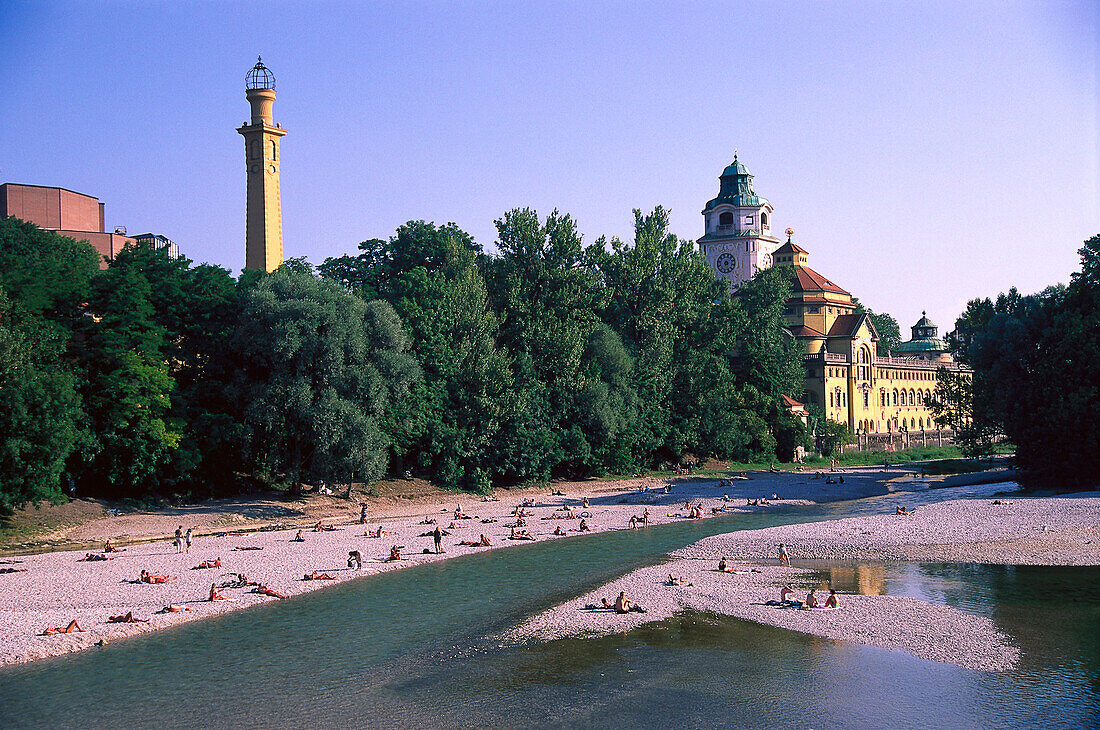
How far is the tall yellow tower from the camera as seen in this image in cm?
8012

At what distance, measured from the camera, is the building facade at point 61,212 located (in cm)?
9269

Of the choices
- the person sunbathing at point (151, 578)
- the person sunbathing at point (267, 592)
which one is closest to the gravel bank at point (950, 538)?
the person sunbathing at point (267, 592)

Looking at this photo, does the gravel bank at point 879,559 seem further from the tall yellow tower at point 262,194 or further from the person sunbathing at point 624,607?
the tall yellow tower at point 262,194

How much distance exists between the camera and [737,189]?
155125 mm

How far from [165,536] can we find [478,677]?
98.0 feet

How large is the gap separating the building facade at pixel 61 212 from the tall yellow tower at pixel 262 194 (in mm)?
18446

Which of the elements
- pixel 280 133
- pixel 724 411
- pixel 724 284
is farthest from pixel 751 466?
pixel 280 133

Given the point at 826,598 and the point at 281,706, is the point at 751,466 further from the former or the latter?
the point at 281,706

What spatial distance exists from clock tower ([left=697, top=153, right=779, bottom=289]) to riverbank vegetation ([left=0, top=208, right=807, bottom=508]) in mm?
50249

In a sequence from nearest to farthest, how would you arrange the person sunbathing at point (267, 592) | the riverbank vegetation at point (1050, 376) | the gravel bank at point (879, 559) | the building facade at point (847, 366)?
the gravel bank at point (879, 559)
the person sunbathing at point (267, 592)
the riverbank vegetation at point (1050, 376)
the building facade at point (847, 366)

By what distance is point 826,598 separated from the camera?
35.4 meters

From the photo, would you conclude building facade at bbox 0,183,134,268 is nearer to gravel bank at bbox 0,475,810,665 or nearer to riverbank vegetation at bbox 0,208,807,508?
riverbank vegetation at bbox 0,208,807,508

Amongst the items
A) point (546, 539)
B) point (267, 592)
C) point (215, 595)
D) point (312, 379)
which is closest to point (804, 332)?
point (546, 539)

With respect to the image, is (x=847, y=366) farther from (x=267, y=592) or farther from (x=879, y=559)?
(x=267, y=592)
